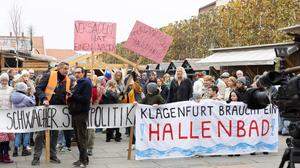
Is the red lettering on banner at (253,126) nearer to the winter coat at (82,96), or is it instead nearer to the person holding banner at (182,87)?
the person holding banner at (182,87)

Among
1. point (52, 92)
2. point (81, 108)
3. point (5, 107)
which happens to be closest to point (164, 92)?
point (52, 92)

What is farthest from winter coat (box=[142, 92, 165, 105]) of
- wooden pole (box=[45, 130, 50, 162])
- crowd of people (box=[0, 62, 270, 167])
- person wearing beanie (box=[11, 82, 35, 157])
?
person wearing beanie (box=[11, 82, 35, 157])

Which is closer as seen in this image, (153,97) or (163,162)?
(163,162)

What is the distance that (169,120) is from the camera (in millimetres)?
9859

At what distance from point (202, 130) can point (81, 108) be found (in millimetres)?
2575

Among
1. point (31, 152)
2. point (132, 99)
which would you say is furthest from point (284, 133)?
point (31, 152)

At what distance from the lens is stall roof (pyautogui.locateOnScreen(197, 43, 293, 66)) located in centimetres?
2269

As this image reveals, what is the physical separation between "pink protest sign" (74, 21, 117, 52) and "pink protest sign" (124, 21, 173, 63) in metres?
2.21

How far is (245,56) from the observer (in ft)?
83.2

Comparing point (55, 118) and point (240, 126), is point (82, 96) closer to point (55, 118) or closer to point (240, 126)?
point (55, 118)

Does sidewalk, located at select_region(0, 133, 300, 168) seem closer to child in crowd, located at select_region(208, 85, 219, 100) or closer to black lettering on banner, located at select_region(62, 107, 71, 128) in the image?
black lettering on banner, located at select_region(62, 107, 71, 128)

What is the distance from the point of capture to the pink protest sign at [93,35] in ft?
47.0

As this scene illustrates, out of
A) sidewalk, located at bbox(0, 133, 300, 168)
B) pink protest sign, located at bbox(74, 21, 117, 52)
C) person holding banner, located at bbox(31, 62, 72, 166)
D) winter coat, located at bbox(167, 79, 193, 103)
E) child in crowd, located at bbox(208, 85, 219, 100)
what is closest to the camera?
sidewalk, located at bbox(0, 133, 300, 168)

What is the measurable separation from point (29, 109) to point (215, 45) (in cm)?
4343
